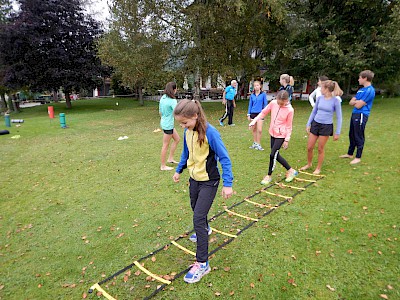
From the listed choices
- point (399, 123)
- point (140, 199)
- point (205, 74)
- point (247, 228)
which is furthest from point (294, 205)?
point (205, 74)

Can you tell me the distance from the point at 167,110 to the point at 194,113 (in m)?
3.64

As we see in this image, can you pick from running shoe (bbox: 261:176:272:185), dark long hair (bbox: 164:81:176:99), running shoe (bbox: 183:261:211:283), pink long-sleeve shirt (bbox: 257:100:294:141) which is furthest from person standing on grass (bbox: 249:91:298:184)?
running shoe (bbox: 183:261:211:283)

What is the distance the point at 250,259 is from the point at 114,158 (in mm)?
6112

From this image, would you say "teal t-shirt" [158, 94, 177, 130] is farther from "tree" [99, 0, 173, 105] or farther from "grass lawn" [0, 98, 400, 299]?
"tree" [99, 0, 173, 105]

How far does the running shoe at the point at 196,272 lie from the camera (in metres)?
3.10

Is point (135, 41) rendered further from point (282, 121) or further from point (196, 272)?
point (196, 272)

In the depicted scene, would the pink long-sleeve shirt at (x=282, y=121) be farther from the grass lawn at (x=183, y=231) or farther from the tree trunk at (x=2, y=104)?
the tree trunk at (x=2, y=104)

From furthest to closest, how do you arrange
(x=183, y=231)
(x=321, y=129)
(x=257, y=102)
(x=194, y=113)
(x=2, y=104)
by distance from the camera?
(x=2, y=104)
(x=257, y=102)
(x=321, y=129)
(x=183, y=231)
(x=194, y=113)

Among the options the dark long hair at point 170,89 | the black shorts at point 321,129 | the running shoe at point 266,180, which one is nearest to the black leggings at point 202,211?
the running shoe at point 266,180

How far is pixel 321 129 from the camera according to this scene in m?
5.74

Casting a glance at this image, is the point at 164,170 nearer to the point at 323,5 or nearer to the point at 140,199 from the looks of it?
the point at 140,199

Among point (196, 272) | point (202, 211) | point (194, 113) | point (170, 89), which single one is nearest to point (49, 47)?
point (170, 89)

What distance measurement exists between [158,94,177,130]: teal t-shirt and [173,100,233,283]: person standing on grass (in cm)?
313

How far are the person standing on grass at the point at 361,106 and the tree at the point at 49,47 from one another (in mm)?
23061
